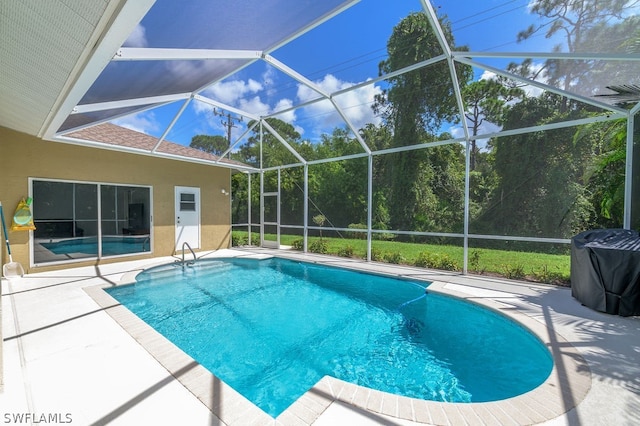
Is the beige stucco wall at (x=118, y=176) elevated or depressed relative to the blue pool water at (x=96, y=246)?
elevated

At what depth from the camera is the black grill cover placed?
4.07 meters

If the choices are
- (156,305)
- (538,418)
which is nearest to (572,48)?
(538,418)

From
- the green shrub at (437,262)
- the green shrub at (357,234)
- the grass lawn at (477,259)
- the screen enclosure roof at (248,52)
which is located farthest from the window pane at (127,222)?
the green shrub at (357,234)

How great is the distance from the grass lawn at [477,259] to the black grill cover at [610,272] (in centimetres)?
198

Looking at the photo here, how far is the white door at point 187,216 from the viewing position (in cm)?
1000

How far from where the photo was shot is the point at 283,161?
1698 centimetres

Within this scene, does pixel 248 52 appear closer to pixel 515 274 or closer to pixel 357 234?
pixel 515 274

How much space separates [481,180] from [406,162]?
3621 mm

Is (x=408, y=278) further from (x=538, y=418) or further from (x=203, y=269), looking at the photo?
(x=203, y=269)

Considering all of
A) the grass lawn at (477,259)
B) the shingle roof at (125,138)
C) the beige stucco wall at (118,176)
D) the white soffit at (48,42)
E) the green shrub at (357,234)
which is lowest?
the grass lawn at (477,259)

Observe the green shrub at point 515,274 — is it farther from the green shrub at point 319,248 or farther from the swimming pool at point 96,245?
the swimming pool at point 96,245

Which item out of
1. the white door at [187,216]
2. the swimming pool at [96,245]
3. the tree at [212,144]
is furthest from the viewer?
the tree at [212,144]

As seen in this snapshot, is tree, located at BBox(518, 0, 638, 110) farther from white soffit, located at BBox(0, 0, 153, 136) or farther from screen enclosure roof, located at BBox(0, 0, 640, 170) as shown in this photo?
white soffit, located at BBox(0, 0, 153, 136)

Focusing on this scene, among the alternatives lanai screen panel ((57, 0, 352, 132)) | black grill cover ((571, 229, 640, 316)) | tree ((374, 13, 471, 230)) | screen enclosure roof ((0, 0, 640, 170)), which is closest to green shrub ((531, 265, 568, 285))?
black grill cover ((571, 229, 640, 316))
